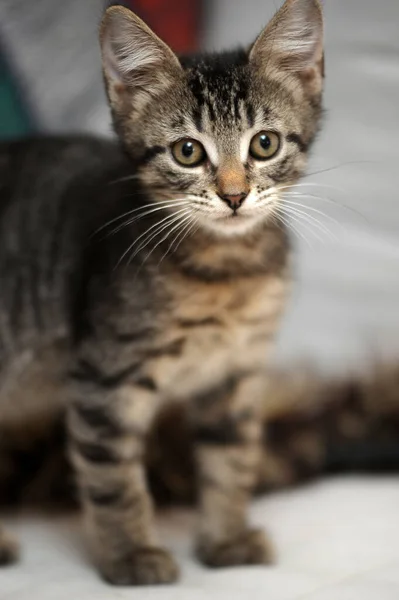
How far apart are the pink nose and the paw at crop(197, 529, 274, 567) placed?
0.49 m

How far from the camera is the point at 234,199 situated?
41.1 inches

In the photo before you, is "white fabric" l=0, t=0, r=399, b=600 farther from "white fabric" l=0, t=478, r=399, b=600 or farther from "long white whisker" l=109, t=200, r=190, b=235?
"long white whisker" l=109, t=200, r=190, b=235

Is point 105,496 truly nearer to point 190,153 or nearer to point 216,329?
point 216,329

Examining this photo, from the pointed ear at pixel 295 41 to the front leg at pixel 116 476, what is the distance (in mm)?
432

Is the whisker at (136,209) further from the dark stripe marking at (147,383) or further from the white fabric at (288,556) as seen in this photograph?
the white fabric at (288,556)

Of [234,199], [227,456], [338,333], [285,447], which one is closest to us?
[234,199]

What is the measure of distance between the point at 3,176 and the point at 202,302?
402 millimetres

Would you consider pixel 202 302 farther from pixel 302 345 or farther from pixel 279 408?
pixel 302 345

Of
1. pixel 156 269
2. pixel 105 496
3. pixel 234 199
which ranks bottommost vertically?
pixel 105 496

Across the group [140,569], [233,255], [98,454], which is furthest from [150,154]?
[140,569]

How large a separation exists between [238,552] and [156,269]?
404 mm

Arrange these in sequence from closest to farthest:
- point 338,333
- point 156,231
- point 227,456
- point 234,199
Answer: point 234,199, point 156,231, point 227,456, point 338,333

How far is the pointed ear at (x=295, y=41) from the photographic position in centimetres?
105

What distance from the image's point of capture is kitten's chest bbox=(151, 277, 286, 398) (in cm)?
118
